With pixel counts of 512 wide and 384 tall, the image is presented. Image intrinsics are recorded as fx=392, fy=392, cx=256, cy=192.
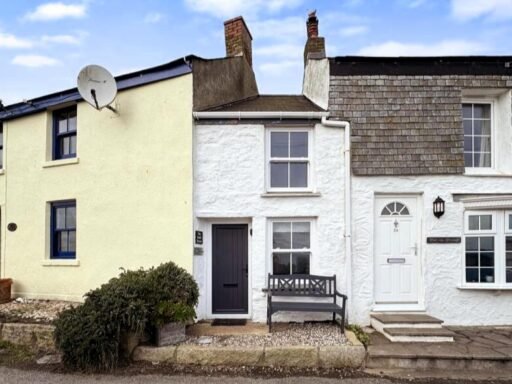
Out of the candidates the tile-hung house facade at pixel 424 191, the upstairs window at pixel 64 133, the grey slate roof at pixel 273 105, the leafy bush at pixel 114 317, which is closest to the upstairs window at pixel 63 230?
the upstairs window at pixel 64 133

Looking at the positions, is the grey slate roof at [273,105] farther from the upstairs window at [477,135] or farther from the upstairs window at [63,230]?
the upstairs window at [63,230]

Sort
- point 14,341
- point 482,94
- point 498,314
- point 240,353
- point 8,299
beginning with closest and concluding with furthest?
point 240,353 → point 14,341 → point 498,314 → point 482,94 → point 8,299

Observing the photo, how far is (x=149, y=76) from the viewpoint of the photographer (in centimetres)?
848

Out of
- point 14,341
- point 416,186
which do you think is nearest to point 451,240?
point 416,186

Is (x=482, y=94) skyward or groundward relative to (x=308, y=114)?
skyward

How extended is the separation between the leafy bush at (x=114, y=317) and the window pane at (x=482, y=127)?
703 centimetres

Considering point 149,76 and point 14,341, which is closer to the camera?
point 14,341

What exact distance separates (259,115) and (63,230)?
565 cm

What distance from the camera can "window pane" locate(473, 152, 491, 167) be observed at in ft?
27.9

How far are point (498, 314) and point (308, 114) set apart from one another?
5.59 meters

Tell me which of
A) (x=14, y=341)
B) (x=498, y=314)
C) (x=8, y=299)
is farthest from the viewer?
(x=8, y=299)

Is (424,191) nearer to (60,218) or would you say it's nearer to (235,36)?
(235,36)

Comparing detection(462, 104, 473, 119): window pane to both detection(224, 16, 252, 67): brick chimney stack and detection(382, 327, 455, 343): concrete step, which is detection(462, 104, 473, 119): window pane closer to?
detection(382, 327, 455, 343): concrete step

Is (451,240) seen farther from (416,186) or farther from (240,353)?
(240,353)
